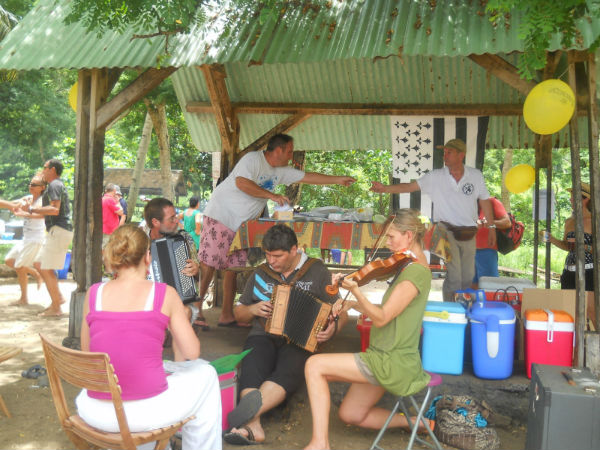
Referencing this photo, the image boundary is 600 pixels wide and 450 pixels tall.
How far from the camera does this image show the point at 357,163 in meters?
18.8

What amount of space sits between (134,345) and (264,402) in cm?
150

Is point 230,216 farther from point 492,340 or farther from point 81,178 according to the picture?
point 492,340

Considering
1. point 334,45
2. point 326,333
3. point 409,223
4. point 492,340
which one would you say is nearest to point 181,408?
point 326,333

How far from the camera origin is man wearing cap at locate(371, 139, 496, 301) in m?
6.55

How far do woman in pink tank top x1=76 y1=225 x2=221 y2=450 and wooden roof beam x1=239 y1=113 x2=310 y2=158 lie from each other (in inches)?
232

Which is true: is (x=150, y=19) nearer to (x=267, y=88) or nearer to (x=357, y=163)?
(x=267, y=88)

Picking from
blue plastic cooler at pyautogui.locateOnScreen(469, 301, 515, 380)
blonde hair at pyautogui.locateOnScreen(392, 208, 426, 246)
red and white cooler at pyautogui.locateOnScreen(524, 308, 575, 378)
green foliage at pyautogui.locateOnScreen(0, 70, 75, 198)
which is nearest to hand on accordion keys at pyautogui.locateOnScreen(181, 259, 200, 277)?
blonde hair at pyautogui.locateOnScreen(392, 208, 426, 246)

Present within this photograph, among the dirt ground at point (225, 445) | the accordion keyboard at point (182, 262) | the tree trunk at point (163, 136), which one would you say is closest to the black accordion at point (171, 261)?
the accordion keyboard at point (182, 262)

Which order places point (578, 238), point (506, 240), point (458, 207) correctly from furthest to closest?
point (506, 240) < point (458, 207) < point (578, 238)

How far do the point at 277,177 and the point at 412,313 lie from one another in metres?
3.62

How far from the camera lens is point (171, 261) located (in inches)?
176

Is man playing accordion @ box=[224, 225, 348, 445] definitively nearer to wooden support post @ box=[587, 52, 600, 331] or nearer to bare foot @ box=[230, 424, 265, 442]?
bare foot @ box=[230, 424, 265, 442]

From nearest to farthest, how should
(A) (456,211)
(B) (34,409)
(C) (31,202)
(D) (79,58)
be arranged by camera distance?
(B) (34,409)
(D) (79,58)
(A) (456,211)
(C) (31,202)

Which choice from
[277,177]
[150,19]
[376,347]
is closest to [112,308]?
[376,347]
